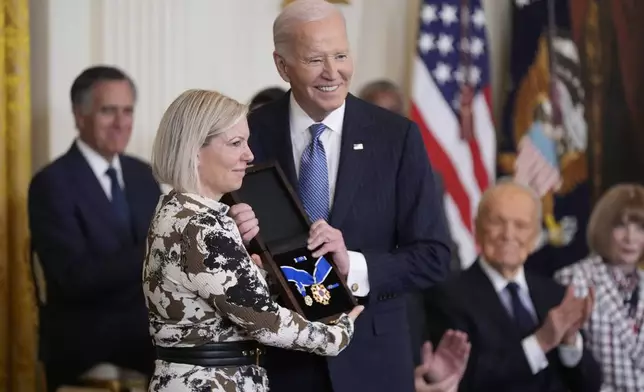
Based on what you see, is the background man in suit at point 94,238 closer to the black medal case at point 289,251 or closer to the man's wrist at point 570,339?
the black medal case at point 289,251

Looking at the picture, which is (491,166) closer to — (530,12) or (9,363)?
(530,12)

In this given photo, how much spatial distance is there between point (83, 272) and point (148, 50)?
1680mm

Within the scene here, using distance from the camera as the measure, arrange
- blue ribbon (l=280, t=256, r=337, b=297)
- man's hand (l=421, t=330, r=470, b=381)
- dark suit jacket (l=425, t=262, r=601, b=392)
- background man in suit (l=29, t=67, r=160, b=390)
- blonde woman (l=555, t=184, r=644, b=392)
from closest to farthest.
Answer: blue ribbon (l=280, t=256, r=337, b=297) → man's hand (l=421, t=330, r=470, b=381) → dark suit jacket (l=425, t=262, r=601, b=392) → background man in suit (l=29, t=67, r=160, b=390) → blonde woman (l=555, t=184, r=644, b=392)

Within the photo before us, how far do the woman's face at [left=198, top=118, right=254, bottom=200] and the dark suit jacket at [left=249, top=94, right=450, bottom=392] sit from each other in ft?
1.14

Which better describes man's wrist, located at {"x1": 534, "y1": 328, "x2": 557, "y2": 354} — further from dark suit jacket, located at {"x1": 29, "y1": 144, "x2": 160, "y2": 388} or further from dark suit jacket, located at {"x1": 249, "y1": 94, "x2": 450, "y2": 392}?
dark suit jacket, located at {"x1": 29, "y1": 144, "x2": 160, "y2": 388}

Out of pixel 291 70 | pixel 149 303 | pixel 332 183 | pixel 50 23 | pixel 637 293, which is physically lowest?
pixel 637 293

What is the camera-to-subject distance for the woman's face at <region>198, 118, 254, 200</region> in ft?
8.59

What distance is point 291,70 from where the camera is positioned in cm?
300

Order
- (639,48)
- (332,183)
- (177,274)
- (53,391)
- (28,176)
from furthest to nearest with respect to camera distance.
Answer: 1. (639,48)
2. (28,176)
3. (53,391)
4. (332,183)
5. (177,274)

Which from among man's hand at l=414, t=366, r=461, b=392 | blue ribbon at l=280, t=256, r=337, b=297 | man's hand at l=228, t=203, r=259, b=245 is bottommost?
man's hand at l=414, t=366, r=461, b=392

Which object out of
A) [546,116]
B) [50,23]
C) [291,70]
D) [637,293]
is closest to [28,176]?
[50,23]

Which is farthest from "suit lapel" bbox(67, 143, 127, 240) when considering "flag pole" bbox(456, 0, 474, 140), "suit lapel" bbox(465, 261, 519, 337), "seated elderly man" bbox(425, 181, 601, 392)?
"flag pole" bbox(456, 0, 474, 140)

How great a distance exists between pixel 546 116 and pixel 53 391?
371cm

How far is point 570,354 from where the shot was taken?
436 centimetres
